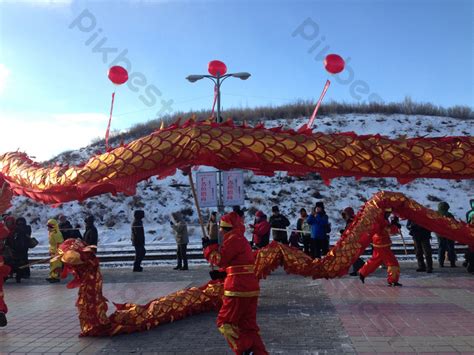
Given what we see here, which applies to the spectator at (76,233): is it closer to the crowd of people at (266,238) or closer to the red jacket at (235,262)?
the crowd of people at (266,238)

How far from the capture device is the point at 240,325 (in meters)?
4.34

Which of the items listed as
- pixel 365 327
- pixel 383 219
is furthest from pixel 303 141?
pixel 383 219

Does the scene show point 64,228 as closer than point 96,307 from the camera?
No

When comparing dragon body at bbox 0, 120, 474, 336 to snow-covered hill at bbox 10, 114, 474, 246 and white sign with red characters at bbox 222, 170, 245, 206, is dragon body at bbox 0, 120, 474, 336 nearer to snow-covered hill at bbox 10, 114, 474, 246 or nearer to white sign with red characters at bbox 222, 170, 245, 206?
white sign with red characters at bbox 222, 170, 245, 206

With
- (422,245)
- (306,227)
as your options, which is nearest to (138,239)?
(306,227)

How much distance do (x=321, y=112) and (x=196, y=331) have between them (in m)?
31.1

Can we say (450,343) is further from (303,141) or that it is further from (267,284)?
(267,284)

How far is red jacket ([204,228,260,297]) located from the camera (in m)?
4.39

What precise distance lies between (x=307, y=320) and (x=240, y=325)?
6.89 ft

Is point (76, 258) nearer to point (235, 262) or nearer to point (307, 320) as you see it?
point (235, 262)

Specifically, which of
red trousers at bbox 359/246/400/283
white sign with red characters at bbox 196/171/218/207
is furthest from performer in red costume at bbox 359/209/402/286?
white sign with red characters at bbox 196/171/218/207

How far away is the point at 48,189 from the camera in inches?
187

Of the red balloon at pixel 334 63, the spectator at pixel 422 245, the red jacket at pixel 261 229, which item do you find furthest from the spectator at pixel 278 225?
the red balloon at pixel 334 63

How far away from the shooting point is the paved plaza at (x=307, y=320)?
5.05 meters
